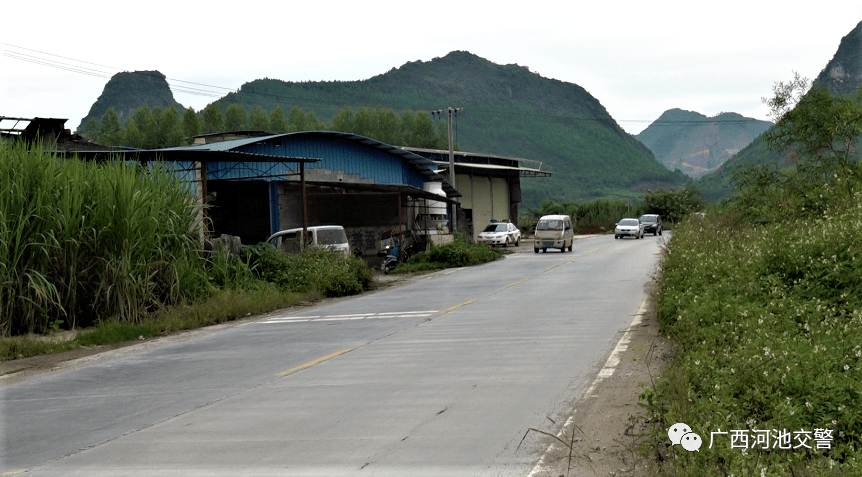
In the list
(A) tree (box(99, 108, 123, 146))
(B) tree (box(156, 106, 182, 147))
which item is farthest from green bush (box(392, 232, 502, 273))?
(A) tree (box(99, 108, 123, 146))

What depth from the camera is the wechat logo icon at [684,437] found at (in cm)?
534

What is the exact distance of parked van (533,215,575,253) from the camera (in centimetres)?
4366

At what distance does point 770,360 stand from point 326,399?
428 centimetres

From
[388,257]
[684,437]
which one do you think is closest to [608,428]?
[684,437]

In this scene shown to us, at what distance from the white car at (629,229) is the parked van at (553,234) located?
17592 mm

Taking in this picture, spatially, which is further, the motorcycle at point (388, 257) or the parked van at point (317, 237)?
the motorcycle at point (388, 257)

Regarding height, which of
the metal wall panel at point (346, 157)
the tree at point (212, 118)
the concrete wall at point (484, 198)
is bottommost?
the concrete wall at point (484, 198)

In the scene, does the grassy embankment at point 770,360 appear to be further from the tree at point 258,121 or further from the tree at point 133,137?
the tree at point 258,121

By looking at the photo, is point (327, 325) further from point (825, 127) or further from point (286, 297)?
point (825, 127)

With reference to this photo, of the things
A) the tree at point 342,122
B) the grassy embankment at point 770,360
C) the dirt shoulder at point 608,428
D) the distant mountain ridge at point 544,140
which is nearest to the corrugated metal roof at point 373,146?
the grassy embankment at point 770,360

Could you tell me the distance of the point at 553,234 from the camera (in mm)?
43656

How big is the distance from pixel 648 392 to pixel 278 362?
598cm

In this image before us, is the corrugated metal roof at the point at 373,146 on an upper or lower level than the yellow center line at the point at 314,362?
upper

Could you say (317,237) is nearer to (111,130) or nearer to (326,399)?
(326,399)
